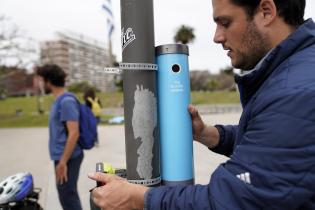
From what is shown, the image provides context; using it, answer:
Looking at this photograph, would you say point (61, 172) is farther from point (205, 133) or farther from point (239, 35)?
point (239, 35)

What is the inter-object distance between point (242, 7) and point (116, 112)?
28834 mm

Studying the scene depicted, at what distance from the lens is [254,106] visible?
4.51 ft

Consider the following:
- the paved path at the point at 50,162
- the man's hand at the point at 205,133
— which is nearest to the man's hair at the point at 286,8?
the man's hand at the point at 205,133

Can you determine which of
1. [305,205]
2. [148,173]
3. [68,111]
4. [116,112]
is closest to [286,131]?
[305,205]

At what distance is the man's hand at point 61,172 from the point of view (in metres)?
3.93

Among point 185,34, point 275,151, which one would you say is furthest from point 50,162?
point 185,34

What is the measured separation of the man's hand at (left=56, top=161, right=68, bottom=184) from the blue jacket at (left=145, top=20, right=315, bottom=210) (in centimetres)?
268

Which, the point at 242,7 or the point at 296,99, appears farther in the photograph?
the point at 242,7

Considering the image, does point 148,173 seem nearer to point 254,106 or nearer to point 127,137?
point 127,137

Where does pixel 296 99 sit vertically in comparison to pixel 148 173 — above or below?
above

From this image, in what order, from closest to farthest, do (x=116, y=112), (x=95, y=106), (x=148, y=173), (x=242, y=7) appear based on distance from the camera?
(x=242, y=7)
(x=148, y=173)
(x=95, y=106)
(x=116, y=112)

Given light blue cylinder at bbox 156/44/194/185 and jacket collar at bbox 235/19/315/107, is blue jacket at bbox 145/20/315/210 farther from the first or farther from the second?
light blue cylinder at bbox 156/44/194/185

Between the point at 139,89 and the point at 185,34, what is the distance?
46.9 meters

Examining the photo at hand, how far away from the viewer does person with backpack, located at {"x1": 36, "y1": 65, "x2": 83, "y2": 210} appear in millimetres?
3949
